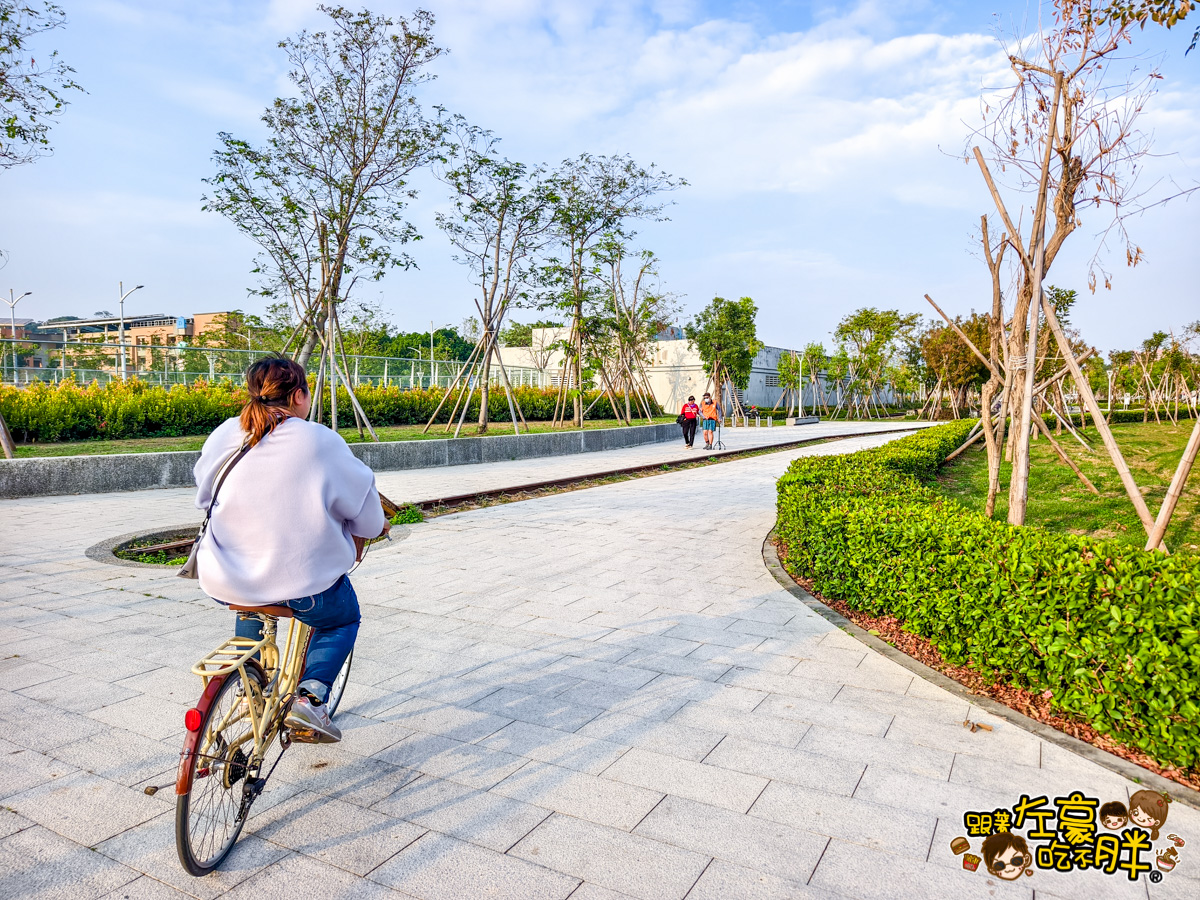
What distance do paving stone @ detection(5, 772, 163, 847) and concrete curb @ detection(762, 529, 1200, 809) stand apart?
3.53 metres

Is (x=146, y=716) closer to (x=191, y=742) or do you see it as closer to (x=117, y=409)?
(x=191, y=742)

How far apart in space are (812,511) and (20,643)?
515 centimetres

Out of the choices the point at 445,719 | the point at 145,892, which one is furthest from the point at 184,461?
the point at 145,892

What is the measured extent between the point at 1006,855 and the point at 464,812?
1798 millimetres

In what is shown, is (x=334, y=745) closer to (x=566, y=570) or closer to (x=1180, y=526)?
(x=566, y=570)

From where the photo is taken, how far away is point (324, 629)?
276 cm

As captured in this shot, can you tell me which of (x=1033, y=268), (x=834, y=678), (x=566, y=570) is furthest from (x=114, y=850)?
(x=1033, y=268)

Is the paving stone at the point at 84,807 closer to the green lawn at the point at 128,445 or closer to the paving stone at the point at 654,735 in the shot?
the paving stone at the point at 654,735

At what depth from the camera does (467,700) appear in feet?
12.3

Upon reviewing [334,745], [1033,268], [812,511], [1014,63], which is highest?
[1014,63]

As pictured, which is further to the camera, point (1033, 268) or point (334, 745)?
point (1033, 268)

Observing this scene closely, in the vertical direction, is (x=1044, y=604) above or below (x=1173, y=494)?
below

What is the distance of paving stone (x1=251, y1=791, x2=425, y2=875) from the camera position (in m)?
2.46

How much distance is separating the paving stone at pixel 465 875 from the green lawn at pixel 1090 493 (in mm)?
6545
